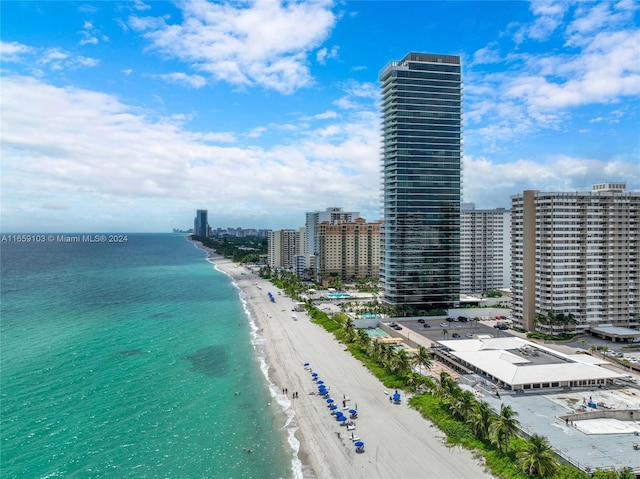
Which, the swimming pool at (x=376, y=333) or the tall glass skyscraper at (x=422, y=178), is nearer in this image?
the swimming pool at (x=376, y=333)

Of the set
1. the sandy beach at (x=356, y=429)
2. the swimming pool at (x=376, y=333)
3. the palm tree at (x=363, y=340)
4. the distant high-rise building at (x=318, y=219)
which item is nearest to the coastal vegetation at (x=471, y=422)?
the palm tree at (x=363, y=340)

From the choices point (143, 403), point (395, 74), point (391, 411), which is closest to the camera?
point (391, 411)

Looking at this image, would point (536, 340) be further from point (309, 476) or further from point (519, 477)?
point (309, 476)

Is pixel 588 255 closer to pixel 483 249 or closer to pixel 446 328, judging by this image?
pixel 446 328

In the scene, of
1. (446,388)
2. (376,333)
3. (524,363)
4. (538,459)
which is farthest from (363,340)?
(538,459)

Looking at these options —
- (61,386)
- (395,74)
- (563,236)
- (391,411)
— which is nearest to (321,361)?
→ (391,411)

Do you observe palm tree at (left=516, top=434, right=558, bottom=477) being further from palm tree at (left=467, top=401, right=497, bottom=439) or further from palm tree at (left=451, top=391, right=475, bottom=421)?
palm tree at (left=451, top=391, right=475, bottom=421)

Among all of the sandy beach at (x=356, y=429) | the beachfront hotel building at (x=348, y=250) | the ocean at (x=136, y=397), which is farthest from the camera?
the beachfront hotel building at (x=348, y=250)

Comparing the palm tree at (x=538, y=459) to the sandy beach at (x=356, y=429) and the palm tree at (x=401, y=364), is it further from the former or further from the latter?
the palm tree at (x=401, y=364)
